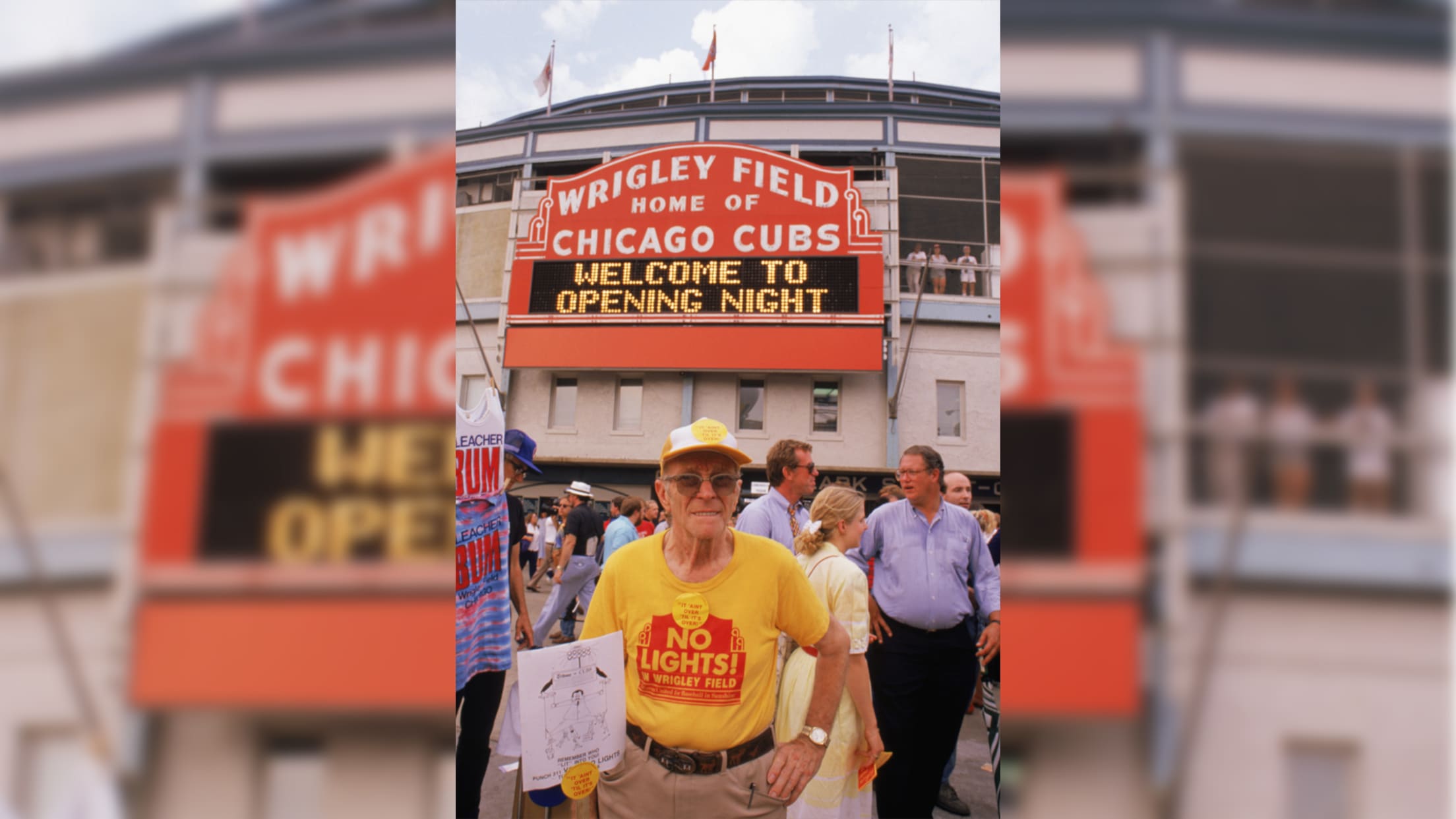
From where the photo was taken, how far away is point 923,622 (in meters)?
2.25

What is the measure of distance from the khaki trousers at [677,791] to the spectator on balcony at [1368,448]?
1.23m

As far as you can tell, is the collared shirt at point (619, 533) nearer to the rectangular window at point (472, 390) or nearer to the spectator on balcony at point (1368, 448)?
the rectangular window at point (472, 390)

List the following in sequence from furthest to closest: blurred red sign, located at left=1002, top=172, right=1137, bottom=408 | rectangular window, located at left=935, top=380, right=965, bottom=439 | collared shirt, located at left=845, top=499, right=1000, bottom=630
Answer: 1. collared shirt, located at left=845, top=499, right=1000, bottom=630
2. rectangular window, located at left=935, top=380, right=965, bottom=439
3. blurred red sign, located at left=1002, top=172, right=1137, bottom=408

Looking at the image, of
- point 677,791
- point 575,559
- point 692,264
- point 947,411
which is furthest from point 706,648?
point 575,559

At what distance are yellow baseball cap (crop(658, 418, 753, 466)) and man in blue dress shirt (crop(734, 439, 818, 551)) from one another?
14cm

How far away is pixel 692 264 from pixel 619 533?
0.76 m

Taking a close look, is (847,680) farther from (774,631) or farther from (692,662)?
(692,662)

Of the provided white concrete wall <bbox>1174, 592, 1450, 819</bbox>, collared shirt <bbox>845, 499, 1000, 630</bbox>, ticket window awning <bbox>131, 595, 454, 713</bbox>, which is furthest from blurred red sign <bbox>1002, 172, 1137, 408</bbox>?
collared shirt <bbox>845, 499, 1000, 630</bbox>

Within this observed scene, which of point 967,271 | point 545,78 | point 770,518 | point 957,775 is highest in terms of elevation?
point 545,78

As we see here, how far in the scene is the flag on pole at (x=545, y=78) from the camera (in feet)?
5.18

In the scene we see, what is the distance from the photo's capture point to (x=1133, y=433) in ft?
2.02

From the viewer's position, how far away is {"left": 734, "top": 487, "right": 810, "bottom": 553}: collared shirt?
1.68m

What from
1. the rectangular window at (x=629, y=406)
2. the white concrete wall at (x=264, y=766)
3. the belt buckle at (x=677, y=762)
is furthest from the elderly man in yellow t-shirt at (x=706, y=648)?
the white concrete wall at (x=264, y=766)

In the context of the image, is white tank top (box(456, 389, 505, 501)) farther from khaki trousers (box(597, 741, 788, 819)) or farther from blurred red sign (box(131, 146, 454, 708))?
blurred red sign (box(131, 146, 454, 708))
